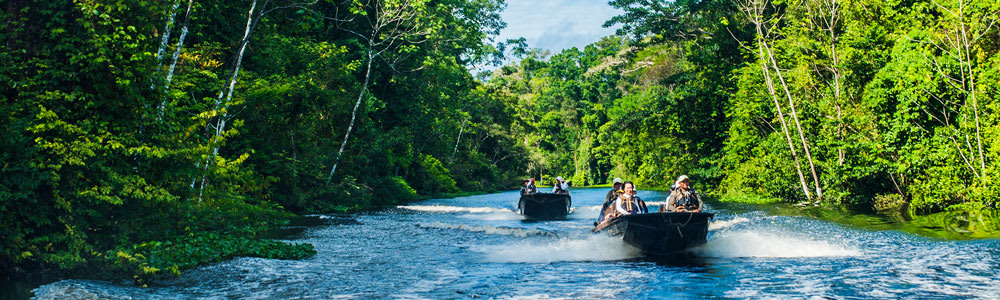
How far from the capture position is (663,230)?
13.2 m

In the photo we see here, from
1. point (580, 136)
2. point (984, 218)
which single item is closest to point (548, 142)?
point (580, 136)

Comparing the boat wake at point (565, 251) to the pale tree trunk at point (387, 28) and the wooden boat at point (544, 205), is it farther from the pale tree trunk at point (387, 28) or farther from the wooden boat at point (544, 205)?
the pale tree trunk at point (387, 28)

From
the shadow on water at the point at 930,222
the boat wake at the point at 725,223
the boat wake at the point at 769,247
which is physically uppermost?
the shadow on water at the point at 930,222

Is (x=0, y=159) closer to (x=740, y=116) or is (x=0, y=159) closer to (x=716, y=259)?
(x=716, y=259)

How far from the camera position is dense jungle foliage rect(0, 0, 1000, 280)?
8883 millimetres

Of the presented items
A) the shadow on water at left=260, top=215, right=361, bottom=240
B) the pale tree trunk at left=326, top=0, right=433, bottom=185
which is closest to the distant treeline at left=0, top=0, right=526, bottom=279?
the shadow on water at left=260, top=215, right=361, bottom=240

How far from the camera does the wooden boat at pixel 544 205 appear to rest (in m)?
26.7

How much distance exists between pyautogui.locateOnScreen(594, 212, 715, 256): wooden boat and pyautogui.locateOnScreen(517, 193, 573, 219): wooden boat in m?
12.9

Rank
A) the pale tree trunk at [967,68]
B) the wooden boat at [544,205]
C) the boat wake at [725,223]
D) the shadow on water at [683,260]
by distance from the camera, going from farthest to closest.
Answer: the wooden boat at [544,205] → the boat wake at [725,223] → the pale tree trunk at [967,68] → the shadow on water at [683,260]

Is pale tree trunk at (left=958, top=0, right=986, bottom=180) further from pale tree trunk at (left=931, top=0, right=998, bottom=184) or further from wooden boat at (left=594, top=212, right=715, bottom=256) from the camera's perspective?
wooden boat at (left=594, top=212, right=715, bottom=256)

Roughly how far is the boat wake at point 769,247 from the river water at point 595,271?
23 millimetres

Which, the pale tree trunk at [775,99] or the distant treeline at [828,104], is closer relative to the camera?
the distant treeline at [828,104]

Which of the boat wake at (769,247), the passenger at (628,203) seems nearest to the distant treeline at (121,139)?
the passenger at (628,203)

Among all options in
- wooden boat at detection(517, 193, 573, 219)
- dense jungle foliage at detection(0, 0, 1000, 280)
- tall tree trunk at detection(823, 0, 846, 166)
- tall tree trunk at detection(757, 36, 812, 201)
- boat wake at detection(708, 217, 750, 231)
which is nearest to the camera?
dense jungle foliage at detection(0, 0, 1000, 280)
